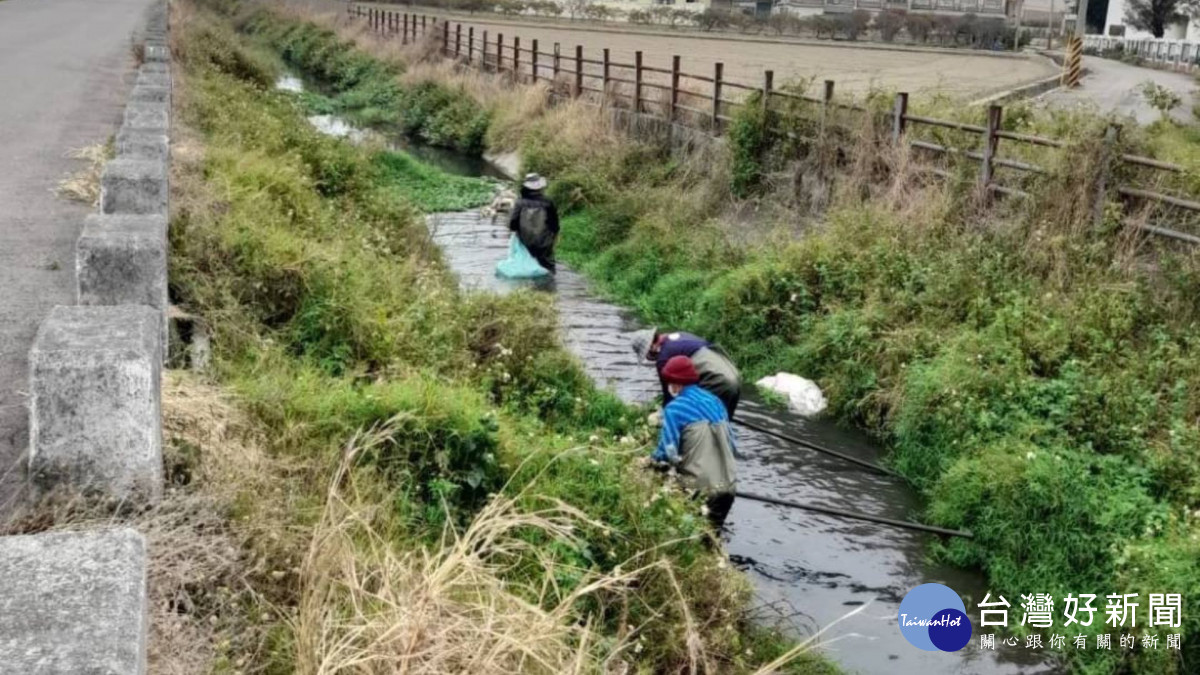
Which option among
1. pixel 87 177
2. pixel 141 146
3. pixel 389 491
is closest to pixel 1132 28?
pixel 87 177

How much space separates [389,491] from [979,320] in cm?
621

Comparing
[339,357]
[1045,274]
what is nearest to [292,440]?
[339,357]

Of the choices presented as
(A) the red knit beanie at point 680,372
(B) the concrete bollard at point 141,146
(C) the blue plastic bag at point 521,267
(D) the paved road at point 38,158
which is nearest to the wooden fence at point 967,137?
(C) the blue plastic bag at point 521,267

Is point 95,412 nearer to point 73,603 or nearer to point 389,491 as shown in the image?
point 73,603

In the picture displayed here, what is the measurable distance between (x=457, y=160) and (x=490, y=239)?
Result: 7950 millimetres

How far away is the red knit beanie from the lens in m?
7.50

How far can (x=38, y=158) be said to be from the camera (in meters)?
11.0

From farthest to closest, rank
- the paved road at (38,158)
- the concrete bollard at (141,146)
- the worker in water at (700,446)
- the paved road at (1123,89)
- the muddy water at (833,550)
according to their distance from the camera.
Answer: the paved road at (1123,89) < the concrete bollard at (141,146) < the worker in water at (700,446) < the muddy water at (833,550) < the paved road at (38,158)

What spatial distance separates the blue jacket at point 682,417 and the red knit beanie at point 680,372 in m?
0.18

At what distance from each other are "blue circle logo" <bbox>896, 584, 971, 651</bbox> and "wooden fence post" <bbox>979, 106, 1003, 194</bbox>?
5.69m

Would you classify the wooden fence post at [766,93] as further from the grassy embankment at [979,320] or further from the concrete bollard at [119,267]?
the concrete bollard at [119,267]

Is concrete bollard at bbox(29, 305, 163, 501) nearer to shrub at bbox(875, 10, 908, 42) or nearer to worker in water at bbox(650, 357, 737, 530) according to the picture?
worker in water at bbox(650, 357, 737, 530)

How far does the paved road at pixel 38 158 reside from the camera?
18.7ft

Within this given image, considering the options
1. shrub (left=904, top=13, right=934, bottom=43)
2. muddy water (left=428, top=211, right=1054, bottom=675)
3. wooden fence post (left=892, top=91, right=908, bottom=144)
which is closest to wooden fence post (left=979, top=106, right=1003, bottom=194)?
wooden fence post (left=892, top=91, right=908, bottom=144)
